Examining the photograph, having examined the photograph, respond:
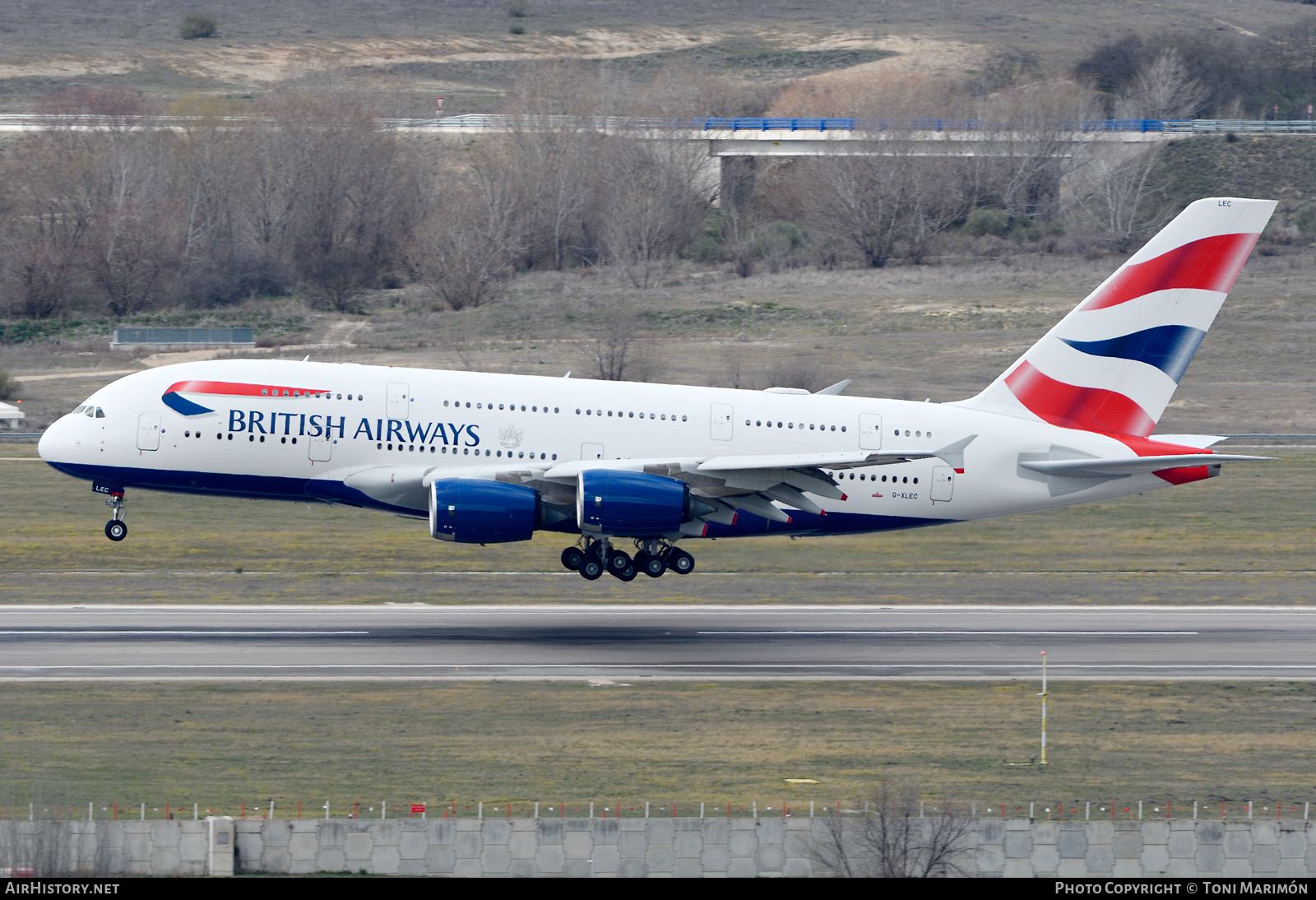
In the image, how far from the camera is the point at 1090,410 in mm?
42875

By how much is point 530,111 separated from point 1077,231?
4385 cm

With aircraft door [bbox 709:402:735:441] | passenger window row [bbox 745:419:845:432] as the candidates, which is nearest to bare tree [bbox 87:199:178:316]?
aircraft door [bbox 709:402:735:441]

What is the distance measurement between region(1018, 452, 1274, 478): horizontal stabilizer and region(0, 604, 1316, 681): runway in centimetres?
411

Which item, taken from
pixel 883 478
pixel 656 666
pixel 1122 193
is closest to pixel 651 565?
pixel 656 666

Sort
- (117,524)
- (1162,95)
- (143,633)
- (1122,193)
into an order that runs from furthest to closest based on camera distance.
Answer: (1162,95)
(1122,193)
(117,524)
(143,633)

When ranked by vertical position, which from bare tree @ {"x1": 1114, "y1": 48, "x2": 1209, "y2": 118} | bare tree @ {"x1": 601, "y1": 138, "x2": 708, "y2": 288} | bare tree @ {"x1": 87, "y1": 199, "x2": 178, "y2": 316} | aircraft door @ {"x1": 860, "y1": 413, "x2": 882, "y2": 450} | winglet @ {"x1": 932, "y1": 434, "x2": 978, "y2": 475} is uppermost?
bare tree @ {"x1": 1114, "y1": 48, "x2": 1209, "y2": 118}

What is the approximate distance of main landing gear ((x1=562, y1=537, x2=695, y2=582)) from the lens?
41.5 m

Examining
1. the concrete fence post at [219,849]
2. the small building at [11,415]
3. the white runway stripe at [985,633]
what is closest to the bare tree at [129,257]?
the small building at [11,415]

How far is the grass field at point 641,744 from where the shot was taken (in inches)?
1064

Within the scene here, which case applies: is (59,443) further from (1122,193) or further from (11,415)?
(1122,193)

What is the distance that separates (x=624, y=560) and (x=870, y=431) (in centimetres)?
744

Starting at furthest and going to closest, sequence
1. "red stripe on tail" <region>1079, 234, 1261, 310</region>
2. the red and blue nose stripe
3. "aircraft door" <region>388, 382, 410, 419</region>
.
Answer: "red stripe on tail" <region>1079, 234, 1261, 310</region>
"aircraft door" <region>388, 382, 410, 419</region>
the red and blue nose stripe

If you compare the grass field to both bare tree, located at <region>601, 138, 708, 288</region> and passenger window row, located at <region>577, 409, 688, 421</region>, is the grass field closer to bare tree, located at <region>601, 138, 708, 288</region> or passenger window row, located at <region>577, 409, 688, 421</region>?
passenger window row, located at <region>577, 409, 688, 421</region>

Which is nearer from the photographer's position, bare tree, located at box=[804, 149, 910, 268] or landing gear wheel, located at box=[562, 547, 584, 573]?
landing gear wheel, located at box=[562, 547, 584, 573]
